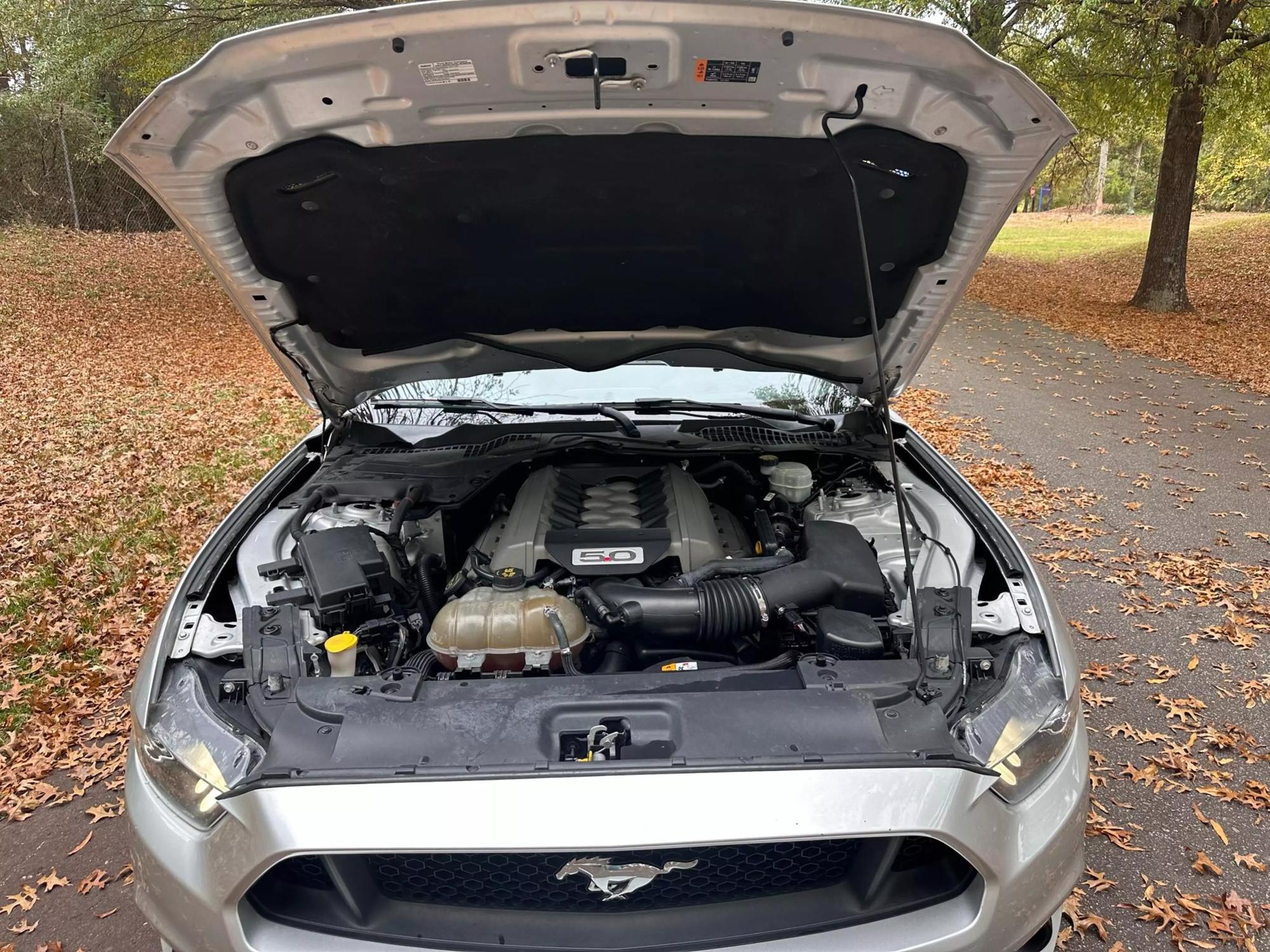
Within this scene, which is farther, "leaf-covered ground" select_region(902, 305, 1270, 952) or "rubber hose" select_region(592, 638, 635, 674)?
"leaf-covered ground" select_region(902, 305, 1270, 952)

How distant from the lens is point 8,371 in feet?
28.6

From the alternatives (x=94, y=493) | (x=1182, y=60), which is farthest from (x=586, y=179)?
(x=1182, y=60)

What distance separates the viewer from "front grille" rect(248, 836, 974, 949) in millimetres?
1601

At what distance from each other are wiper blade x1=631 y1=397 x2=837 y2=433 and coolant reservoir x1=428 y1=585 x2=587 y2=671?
1.33 metres

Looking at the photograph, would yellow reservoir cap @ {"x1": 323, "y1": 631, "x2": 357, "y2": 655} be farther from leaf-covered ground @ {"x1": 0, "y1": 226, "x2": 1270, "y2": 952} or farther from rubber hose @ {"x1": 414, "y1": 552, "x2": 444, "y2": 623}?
leaf-covered ground @ {"x1": 0, "y1": 226, "x2": 1270, "y2": 952}

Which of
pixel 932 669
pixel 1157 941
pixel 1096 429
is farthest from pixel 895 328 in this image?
pixel 1096 429

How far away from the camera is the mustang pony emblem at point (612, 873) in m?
1.57

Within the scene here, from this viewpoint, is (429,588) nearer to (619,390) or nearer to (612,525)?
(612,525)

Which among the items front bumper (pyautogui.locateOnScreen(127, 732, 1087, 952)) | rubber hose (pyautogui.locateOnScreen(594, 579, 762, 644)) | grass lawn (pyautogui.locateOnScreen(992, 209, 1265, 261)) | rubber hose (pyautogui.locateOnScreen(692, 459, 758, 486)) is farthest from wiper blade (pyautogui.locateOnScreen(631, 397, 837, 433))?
grass lawn (pyautogui.locateOnScreen(992, 209, 1265, 261))

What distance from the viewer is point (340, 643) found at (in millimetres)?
2023

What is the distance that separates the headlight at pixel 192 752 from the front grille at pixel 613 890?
0.20 meters

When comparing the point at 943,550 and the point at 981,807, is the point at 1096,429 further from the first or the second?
the point at 981,807

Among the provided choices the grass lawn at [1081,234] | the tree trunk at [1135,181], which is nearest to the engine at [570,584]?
the grass lawn at [1081,234]

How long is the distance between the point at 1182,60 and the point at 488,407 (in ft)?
33.8
